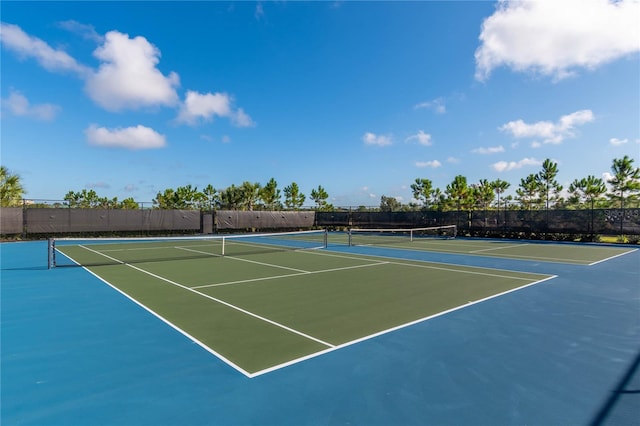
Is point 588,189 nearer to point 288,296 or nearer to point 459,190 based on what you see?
point 459,190

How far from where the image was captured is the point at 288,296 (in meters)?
7.16

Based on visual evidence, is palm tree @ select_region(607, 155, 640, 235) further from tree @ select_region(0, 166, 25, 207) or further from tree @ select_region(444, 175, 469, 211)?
tree @ select_region(0, 166, 25, 207)

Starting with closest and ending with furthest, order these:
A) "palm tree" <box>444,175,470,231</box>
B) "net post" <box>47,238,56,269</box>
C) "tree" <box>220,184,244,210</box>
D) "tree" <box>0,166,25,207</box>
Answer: "net post" <box>47,238,56,269</box> < "tree" <box>0,166,25,207</box> < "palm tree" <box>444,175,470,231</box> < "tree" <box>220,184,244,210</box>

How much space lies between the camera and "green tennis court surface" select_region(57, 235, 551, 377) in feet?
15.1

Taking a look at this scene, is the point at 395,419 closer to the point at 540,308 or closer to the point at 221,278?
the point at 540,308

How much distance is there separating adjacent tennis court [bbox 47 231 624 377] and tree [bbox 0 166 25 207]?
14.0 m

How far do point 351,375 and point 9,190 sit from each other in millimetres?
27207

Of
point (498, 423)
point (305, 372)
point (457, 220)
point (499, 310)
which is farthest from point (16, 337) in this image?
point (457, 220)

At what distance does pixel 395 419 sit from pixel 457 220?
2621cm

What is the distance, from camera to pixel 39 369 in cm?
378

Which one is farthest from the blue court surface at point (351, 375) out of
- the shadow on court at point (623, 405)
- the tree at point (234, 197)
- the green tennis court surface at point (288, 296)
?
the tree at point (234, 197)

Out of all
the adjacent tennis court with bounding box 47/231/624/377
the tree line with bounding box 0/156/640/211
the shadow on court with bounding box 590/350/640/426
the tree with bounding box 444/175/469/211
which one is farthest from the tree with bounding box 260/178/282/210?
the shadow on court with bounding box 590/350/640/426

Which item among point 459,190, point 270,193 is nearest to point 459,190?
point 459,190

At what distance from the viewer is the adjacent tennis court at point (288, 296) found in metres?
4.61
